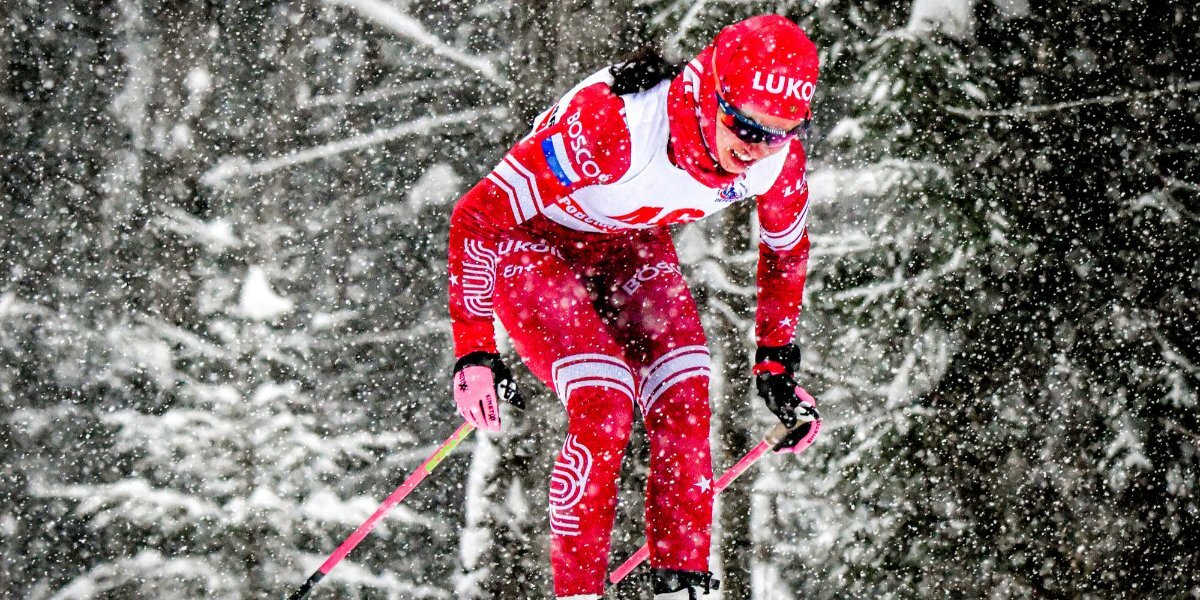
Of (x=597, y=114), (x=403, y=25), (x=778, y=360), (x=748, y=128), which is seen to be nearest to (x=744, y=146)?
(x=748, y=128)

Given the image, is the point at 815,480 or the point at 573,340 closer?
the point at 573,340

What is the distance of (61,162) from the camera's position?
3.06 metres

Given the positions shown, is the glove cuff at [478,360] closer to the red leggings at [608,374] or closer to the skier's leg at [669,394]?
the red leggings at [608,374]

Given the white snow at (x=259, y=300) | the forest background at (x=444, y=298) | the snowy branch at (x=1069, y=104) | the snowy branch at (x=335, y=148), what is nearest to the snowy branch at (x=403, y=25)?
the forest background at (x=444, y=298)

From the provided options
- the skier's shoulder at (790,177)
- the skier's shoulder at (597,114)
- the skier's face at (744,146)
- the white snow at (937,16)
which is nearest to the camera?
the skier's face at (744,146)

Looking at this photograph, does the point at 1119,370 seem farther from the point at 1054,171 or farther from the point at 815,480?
the point at 815,480

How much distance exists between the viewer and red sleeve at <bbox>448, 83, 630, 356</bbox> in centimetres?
209

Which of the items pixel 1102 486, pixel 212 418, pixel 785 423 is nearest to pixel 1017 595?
pixel 1102 486

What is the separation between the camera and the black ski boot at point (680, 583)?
215cm

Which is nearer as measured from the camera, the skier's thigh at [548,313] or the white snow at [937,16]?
the skier's thigh at [548,313]

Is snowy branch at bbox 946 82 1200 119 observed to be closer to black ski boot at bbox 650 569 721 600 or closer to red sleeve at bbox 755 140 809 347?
red sleeve at bbox 755 140 809 347

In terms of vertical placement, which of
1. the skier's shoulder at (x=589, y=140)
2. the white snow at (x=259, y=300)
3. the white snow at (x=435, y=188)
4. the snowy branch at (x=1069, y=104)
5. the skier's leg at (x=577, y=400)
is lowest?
the skier's leg at (x=577, y=400)

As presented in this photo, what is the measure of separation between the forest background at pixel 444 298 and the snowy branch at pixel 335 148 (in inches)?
0.4

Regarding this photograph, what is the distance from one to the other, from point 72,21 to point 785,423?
8.72 feet
